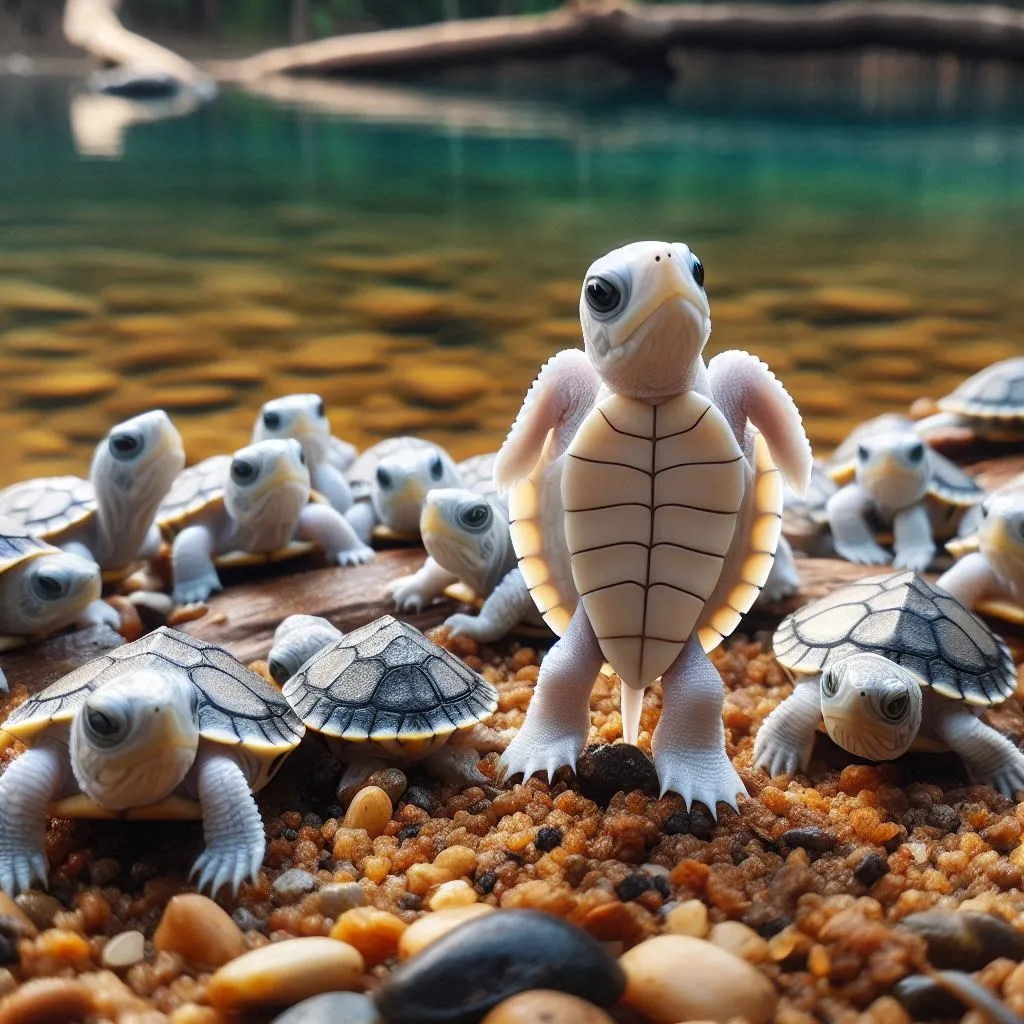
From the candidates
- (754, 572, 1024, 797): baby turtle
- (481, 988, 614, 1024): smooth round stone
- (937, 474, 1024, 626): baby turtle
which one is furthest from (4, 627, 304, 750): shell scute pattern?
(937, 474, 1024, 626): baby turtle

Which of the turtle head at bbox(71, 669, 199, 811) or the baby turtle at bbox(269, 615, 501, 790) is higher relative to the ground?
the turtle head at bbox(71, 669, 199, 811)

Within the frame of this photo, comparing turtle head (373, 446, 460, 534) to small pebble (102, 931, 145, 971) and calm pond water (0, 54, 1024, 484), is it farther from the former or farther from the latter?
small pebble (102, 931, 145, 971)

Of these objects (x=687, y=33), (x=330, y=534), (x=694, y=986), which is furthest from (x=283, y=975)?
(x=687, y=33)

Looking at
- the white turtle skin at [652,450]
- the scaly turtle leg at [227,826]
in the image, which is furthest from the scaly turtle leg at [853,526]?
the scaly turtle leg at [227,826]

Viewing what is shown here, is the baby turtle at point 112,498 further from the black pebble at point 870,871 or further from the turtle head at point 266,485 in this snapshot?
the black pebble at point 870,871

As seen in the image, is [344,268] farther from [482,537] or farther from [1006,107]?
[1006,107]

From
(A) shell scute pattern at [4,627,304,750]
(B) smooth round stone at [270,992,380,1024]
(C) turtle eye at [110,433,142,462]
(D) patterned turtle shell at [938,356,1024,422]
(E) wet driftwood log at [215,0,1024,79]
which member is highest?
(E) wet driftwood log at [215,0,1024,79]

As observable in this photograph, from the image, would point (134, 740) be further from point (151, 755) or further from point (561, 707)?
point (561, 707)
